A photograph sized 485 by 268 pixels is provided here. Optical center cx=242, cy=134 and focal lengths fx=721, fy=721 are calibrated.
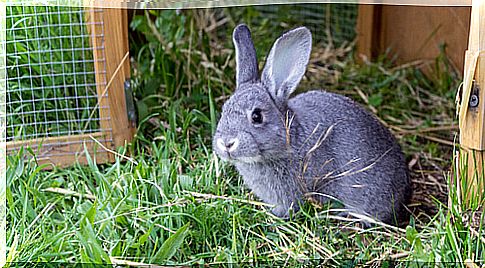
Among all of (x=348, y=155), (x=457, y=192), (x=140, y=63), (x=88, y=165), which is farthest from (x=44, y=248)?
(x=140, y=63)

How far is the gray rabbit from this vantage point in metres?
2.41

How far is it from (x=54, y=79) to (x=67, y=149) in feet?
1.05

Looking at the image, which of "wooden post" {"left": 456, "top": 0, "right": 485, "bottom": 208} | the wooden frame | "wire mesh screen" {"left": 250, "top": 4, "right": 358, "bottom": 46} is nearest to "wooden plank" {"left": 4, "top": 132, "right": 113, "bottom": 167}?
the wooden frame

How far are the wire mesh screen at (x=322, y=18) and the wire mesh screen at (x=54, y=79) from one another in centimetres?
166

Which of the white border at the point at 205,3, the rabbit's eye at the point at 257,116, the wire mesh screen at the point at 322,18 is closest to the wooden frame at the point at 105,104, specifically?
the white border at the point at 205,3

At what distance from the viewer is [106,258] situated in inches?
77.7

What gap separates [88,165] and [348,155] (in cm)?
101

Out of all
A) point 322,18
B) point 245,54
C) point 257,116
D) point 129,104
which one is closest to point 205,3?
point 245,54

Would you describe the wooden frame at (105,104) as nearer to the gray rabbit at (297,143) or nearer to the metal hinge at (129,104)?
the metal hinge at (129,104)

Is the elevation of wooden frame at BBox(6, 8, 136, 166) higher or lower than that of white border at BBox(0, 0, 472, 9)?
lower

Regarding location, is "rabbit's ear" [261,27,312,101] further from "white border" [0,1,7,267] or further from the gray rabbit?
"white border" [0,1,7,267]

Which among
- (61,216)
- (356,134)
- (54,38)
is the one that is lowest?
(61,216)

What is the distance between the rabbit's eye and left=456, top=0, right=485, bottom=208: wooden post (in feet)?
2.11

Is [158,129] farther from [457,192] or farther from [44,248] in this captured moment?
[457,192]
